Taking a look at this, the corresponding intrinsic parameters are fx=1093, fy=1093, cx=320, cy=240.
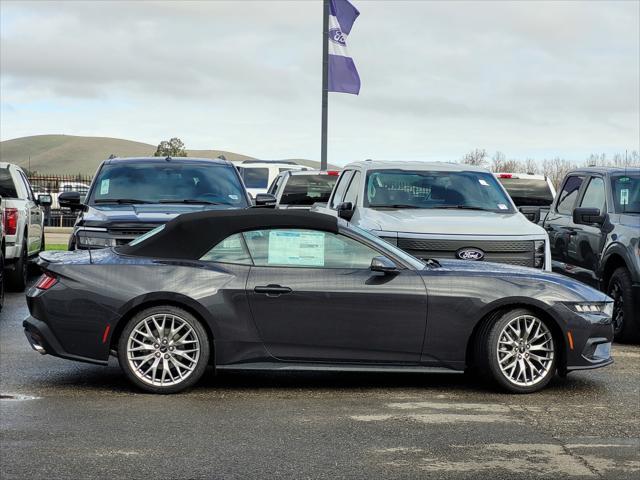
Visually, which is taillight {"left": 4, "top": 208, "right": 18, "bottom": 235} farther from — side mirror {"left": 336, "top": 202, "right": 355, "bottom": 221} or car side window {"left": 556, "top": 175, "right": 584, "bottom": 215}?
car side window {"left": 556, "top": 175, "right": 584, "bottom": 215}

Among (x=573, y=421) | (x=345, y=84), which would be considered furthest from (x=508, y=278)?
(x=345, y=84)

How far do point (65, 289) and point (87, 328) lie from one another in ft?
1.16

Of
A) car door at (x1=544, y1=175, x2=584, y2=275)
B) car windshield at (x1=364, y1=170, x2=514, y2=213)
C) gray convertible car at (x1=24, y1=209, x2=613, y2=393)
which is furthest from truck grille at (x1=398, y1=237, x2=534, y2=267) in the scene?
gray convertible car at (x1=24, y1=209, x2=613, y2=393)

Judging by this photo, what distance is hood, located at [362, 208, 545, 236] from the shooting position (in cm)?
1164

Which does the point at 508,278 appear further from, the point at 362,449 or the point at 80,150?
the point at 80,150

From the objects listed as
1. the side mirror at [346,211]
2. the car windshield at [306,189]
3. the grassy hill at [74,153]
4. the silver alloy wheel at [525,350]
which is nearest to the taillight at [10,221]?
the side mirror at [346,211]

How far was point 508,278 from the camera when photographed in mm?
8516

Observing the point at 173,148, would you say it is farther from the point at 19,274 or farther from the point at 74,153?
the point at 19,274

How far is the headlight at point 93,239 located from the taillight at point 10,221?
4488mm

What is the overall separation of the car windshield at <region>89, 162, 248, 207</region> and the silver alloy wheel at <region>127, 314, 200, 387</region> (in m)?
4.64

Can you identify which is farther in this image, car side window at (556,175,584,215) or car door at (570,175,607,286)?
car side window at (556,175,584,215)

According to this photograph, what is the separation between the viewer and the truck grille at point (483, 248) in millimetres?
11453

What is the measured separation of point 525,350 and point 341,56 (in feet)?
61.9

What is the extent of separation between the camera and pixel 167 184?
519 inches
